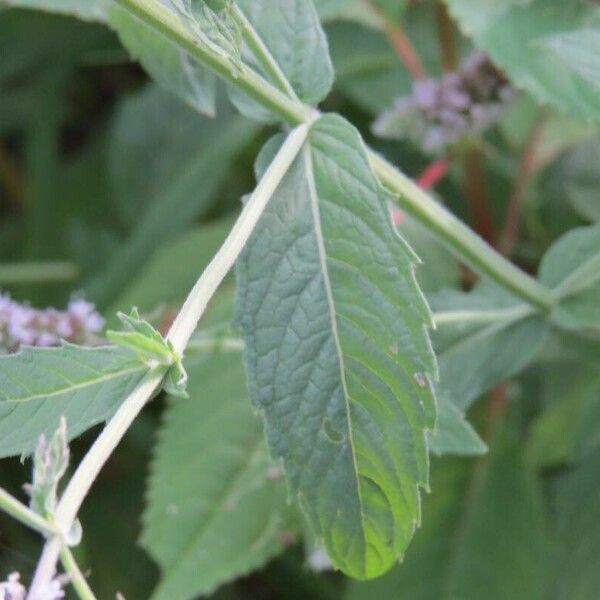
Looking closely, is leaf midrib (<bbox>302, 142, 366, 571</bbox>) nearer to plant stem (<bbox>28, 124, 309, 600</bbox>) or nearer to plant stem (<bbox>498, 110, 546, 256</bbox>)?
plant stem (<bbox>28, 124, 309, 600</bbox>)

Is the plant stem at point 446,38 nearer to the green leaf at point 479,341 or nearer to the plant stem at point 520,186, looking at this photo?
the plant stem at point 520,186

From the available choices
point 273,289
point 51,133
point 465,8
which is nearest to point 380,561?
point 273,289

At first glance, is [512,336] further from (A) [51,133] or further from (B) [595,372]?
(A) [51,133]

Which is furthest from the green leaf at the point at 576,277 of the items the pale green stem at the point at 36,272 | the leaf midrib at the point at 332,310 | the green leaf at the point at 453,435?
the pale green stem at the point at 36,272

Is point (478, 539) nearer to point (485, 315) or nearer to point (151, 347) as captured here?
point (485, 315)

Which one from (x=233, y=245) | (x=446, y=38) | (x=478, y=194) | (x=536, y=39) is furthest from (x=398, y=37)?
(x=233, y=245)

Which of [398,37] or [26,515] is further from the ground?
[26,515]
